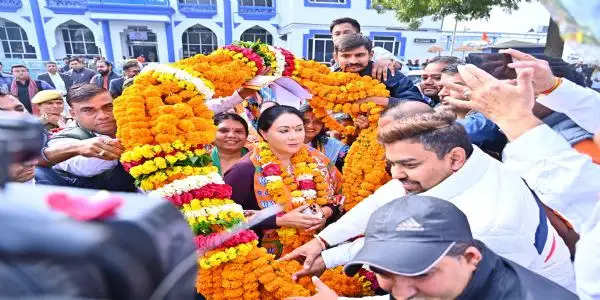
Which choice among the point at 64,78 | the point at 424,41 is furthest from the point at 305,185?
the point at 424,41

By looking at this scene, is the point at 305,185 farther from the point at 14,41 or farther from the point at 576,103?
the point at 14,41

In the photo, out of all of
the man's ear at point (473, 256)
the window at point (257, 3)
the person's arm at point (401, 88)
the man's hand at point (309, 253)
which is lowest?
the man's hand at point (309, 253)

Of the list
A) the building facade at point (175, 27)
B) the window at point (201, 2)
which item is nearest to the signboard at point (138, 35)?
the building facade at point (175, 27)

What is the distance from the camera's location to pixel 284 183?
2711 mm

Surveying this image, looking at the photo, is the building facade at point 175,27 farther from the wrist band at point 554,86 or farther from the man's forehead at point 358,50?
the wrist band at point 554,86

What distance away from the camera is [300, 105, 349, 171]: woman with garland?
136 inches

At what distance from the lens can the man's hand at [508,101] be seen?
1305mm

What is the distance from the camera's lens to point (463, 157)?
1.80 m

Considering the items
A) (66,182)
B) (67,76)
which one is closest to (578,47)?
(66,182)

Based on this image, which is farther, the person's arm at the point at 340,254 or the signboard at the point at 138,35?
→ the signboard at the point at 138,35

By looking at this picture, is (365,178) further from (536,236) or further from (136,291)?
(136,291)

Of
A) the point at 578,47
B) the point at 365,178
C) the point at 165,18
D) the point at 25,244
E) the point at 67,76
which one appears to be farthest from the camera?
the point at 165,18

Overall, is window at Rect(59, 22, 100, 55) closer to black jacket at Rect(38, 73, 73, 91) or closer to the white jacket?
black jacket at Rect(38, 73, 73, 91)

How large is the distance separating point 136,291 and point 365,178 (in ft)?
7.89
